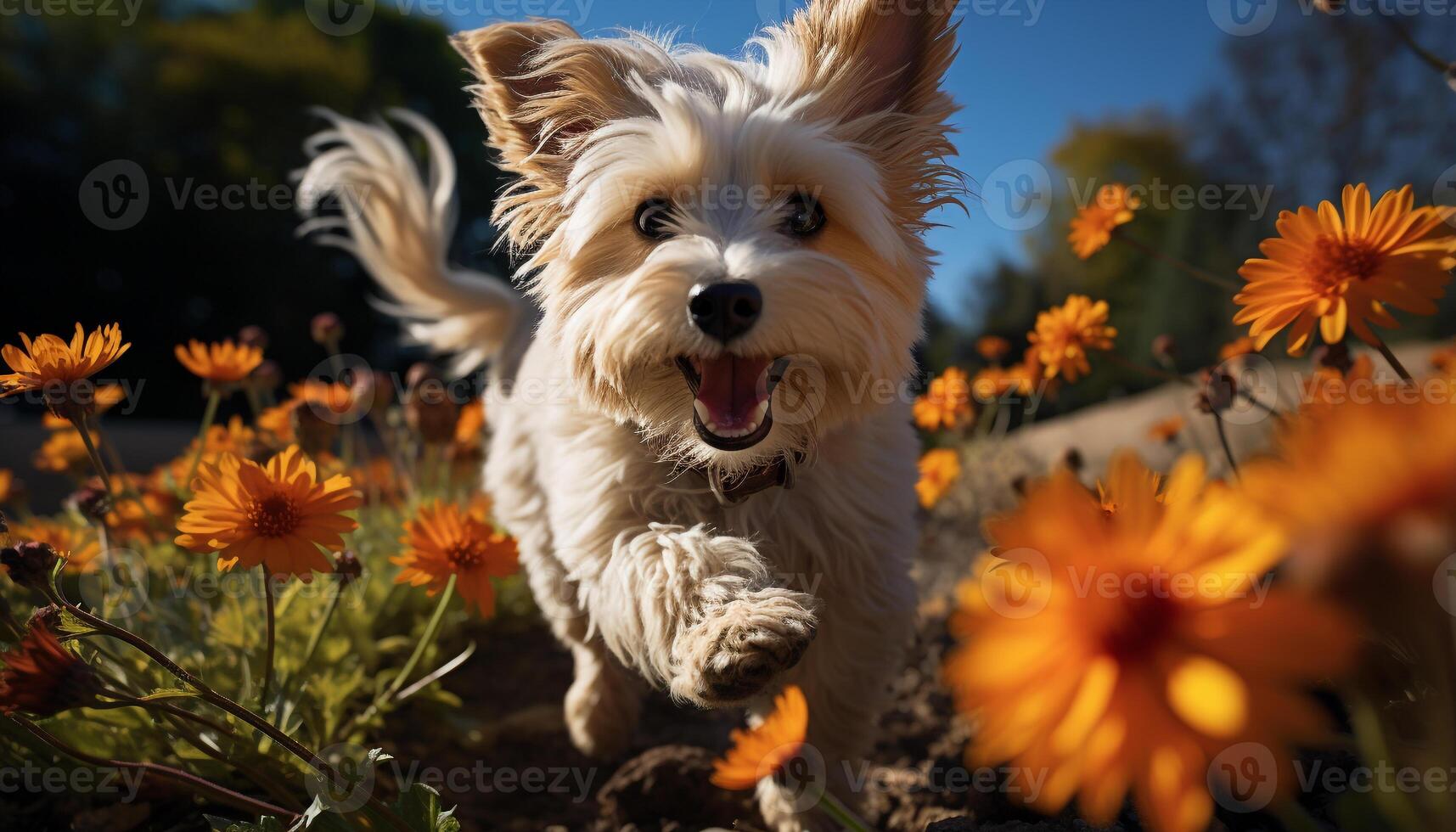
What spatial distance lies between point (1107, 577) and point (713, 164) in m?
1.87

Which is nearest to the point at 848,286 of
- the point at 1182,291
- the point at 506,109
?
the point at 506,109

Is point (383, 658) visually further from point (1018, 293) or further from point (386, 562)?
point (1018, 293)

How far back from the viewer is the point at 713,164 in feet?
7.73

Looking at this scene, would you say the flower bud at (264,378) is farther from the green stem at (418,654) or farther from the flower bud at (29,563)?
the flower bud at (29,563)

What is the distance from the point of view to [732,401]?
89.4 inches

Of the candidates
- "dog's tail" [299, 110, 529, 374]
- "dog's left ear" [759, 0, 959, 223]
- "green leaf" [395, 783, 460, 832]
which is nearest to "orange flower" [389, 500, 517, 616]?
"green leaf" [395, 783, 460, 832]

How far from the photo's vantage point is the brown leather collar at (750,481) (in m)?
2.42

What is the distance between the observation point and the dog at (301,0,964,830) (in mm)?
2131

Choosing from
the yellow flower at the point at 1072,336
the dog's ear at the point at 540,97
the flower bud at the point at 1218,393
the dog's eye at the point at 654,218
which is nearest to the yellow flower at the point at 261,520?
the dog's eye at the point at 654,218

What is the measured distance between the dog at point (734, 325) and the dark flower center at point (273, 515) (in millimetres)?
854

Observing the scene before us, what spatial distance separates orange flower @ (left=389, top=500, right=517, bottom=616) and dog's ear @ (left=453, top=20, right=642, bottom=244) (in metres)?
1.08

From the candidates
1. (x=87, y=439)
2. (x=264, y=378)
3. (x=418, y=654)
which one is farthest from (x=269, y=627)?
(x=264, y=378)

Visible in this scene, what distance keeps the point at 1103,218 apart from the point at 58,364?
3.07 meters

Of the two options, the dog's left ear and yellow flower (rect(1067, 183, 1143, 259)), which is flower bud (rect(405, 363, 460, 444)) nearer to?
the dog's left ear
